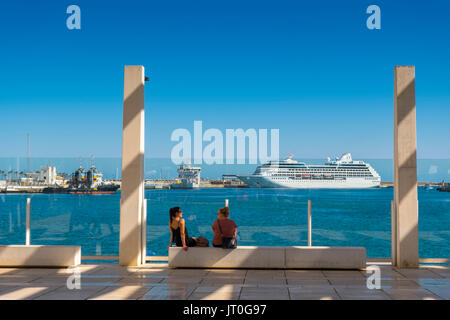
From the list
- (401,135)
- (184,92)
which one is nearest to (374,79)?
(184,92)

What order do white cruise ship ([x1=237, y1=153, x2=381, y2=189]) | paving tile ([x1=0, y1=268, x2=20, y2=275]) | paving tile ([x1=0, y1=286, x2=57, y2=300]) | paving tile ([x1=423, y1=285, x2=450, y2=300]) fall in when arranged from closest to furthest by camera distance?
paving tile ([x1=0, y1=286, x2=57, y2=300]) → paving tile ([x1=423, y1=285, x2=450, y2=300]) → paving tile ([x1=0, y1=268, x2=20, y2=275]) → white cruise ship ([x1=237, y1=153, x2=381, y2=189])

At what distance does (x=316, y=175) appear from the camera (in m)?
67.9

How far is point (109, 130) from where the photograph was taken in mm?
95562

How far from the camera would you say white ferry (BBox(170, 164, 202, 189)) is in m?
→ 39.8

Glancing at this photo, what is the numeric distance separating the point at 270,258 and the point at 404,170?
235 centimetres

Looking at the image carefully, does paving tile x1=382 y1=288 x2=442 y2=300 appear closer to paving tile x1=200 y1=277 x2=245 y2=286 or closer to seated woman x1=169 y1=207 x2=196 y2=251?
paving tile x1=200 y1=277 x2=245 y2=286

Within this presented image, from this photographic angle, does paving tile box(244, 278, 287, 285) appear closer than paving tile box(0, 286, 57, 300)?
No

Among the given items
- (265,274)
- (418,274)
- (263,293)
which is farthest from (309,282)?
(418,274)

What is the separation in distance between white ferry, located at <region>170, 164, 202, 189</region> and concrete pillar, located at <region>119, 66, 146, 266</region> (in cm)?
3047

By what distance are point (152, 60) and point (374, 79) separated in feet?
133

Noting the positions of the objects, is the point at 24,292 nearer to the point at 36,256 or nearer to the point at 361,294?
the point at 36,256

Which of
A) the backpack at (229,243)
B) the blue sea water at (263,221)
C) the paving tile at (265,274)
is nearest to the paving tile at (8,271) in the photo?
the backpack at (229,243)

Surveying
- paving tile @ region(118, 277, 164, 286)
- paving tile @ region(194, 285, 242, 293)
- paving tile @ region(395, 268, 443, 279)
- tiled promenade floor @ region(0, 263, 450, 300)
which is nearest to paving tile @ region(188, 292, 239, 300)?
tiled promenade floor @ region(0, 263, 450, 300)

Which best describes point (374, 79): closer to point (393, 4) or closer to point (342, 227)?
point (393, 4)
